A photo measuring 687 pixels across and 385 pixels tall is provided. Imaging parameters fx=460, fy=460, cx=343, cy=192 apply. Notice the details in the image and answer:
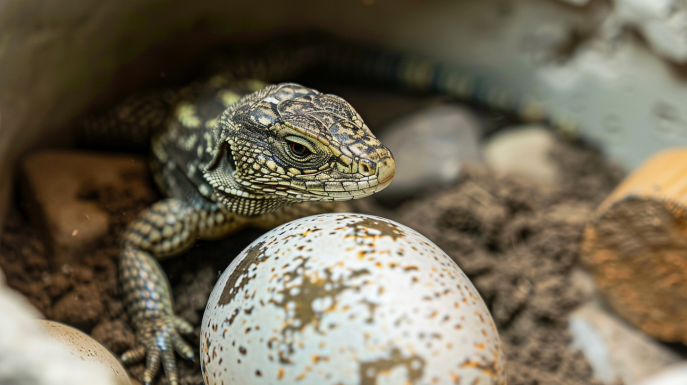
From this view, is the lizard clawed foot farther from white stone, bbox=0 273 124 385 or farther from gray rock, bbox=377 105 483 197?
gray rock, bbox=377 105 483 197

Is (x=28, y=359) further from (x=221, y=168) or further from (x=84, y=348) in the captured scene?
(x=221, y=168)

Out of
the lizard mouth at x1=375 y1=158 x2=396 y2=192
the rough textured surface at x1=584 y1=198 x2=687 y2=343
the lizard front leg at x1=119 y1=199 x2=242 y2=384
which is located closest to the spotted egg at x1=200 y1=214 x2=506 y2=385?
the lizard mouth at x1=375 y1=158 x2=396 y2=192

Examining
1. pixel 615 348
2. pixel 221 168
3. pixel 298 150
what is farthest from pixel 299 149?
pixel 615 348

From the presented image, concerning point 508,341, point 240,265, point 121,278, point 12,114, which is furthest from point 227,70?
point 508,341

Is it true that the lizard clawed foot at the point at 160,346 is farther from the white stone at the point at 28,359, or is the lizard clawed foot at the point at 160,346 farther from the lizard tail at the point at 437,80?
the lizard tail at the point at 437,80

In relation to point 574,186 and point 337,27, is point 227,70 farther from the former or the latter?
point 574,186
